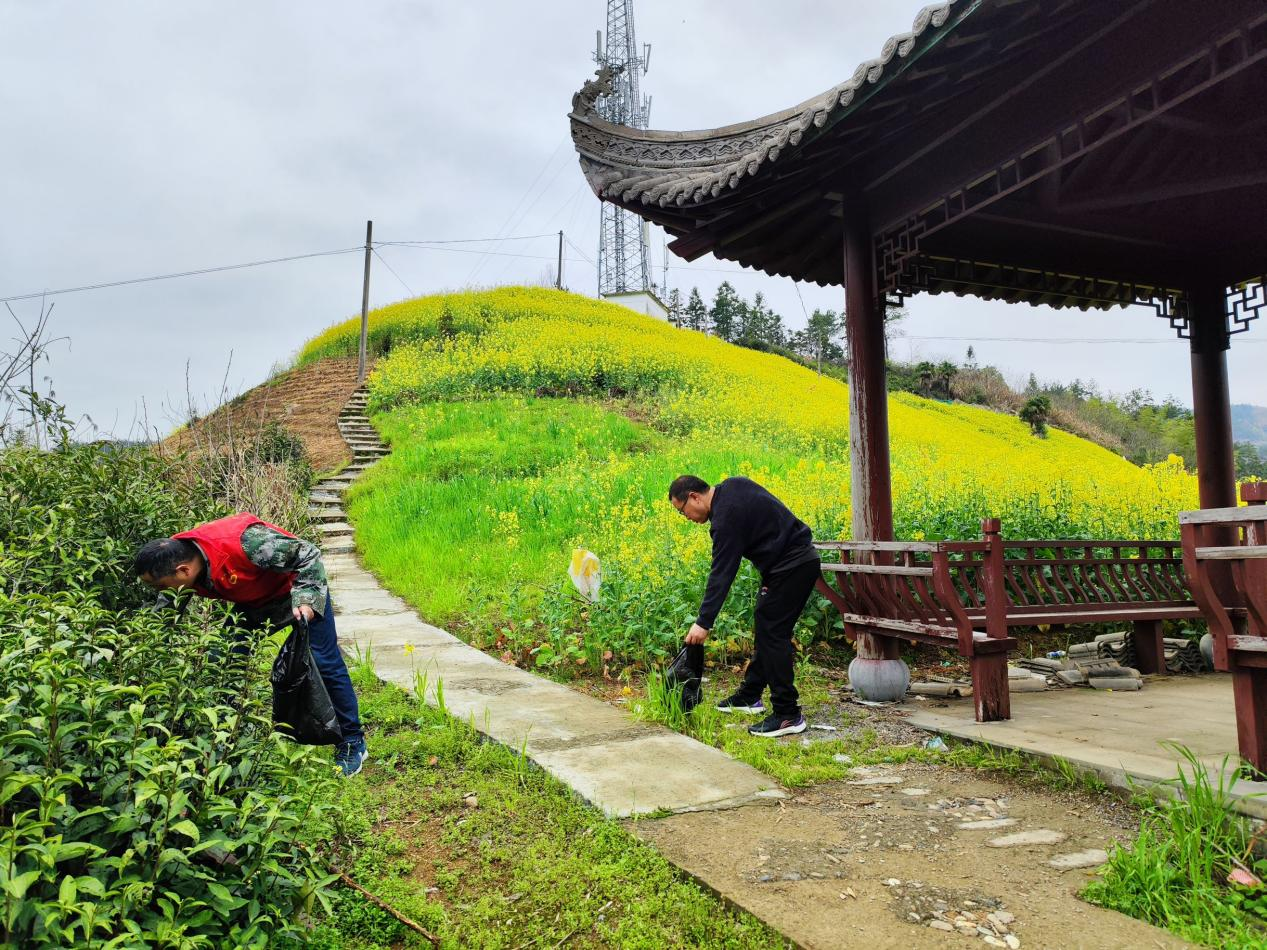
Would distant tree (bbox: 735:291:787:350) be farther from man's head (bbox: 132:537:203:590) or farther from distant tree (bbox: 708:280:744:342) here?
man's head (bbox: 132:537:203:590)

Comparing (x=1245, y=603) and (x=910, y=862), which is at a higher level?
(x=1245, y=603)

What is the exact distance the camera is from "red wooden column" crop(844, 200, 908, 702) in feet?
17.7

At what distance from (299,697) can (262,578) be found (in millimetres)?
739

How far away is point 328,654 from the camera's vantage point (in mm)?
3863

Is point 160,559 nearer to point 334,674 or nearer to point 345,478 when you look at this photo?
point 334,674

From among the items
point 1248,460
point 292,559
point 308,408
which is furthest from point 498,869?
point 1248,460

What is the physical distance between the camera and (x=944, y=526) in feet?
24.7

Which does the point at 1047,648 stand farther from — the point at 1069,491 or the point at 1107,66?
the point at 1107,66

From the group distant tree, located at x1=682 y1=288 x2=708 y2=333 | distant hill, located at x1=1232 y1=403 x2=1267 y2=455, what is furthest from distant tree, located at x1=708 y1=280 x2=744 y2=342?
distant hill, located at x1=1232 y1=403 x2=1267 y2=455

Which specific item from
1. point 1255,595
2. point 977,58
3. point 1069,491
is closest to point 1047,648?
point 1069,491

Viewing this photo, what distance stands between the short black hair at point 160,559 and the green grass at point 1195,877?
11.2 ft

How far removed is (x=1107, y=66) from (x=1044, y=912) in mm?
3686

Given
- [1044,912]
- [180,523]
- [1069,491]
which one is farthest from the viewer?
[1069,491]

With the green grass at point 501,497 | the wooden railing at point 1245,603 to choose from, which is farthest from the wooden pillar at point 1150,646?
the wooden railing at point 1245,603
